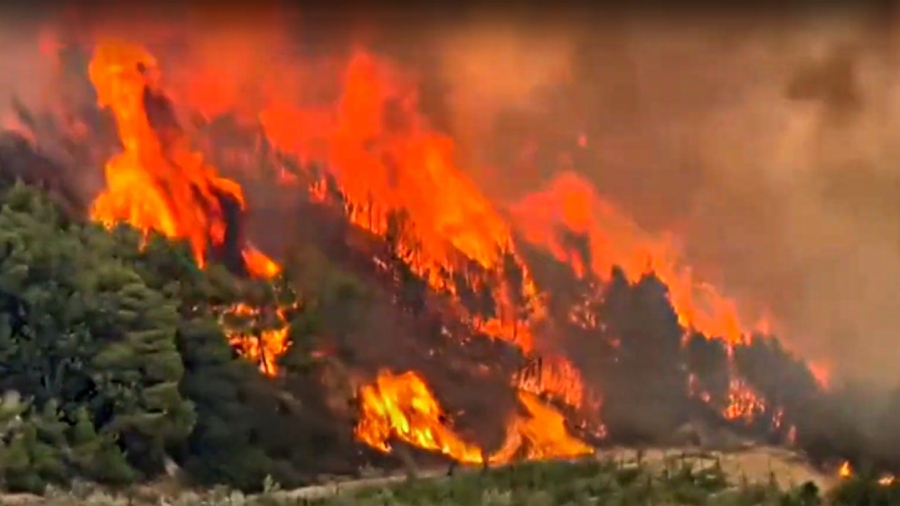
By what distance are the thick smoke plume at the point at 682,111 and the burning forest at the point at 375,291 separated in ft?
0.18

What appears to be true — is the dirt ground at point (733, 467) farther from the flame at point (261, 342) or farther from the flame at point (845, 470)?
the flame at point (261, 342)

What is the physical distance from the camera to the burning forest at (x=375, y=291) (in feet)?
10.6

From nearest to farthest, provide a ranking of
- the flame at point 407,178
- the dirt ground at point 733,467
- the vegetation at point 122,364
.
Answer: the vegetation at point 122,364 → the dirt ground at point 733,467 → the flame at point 407,178

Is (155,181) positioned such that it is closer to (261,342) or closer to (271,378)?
(261,342)

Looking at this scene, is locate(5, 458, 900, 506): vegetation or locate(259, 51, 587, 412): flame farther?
locate(259, 51, 587, 412): flame

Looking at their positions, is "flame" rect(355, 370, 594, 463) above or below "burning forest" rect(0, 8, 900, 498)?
below

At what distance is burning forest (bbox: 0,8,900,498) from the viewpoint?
3.24 meters

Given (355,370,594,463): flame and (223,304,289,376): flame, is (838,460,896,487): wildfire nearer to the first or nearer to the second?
(355,370,594,463): flame

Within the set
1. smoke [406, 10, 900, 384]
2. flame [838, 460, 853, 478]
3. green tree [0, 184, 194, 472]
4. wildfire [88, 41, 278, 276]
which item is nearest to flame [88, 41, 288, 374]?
wildfire [88, 41, 278, 276]

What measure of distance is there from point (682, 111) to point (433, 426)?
4.23ft

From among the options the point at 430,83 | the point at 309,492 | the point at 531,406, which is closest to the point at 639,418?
the point at 531,406

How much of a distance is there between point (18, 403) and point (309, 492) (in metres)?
0.92

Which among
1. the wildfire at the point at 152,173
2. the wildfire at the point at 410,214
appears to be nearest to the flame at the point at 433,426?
the wildfire at the point at 410,214

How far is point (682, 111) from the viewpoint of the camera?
10.9 feet
